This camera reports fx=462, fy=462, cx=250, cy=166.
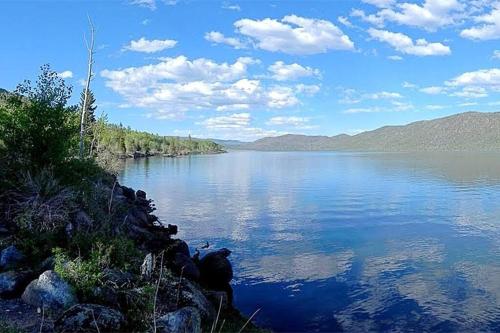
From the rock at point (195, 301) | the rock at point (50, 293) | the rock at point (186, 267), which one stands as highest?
the rock at point (50, 293)

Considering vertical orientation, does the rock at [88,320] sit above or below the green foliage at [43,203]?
below

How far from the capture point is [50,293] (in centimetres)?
1180

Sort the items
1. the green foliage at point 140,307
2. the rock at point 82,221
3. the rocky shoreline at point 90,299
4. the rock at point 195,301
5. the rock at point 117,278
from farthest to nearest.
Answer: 1. the rock at point 82,221
2. the rock at point 195,301
3. the rock at point 117,278
4. the green foliage at point 140,307
5. the rocky shoreline at point 90,299

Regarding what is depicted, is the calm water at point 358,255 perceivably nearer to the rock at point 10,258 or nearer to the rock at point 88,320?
the rock at point 88,320

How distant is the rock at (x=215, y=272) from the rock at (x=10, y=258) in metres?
9.67

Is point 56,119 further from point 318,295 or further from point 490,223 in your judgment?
point 490,223

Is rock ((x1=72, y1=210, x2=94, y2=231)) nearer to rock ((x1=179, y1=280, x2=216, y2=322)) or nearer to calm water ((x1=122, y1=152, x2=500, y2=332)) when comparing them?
rock ((x1=179, y1=280, x2=216, y2=322))

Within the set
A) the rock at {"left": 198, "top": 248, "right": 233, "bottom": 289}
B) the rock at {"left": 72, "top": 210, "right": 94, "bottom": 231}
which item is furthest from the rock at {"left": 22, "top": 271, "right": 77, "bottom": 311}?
the rock at {"left": 198, "top": 248, "right": 233, "bottom": 289}

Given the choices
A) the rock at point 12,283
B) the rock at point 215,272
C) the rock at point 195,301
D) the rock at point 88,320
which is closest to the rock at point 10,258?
A: the rock at point 12,283

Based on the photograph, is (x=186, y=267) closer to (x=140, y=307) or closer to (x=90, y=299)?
(x=140, y=307)

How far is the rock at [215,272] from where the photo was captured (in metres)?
22.3

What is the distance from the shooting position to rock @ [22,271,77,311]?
11.7 metres

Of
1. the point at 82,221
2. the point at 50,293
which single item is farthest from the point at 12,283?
the point at 82,221

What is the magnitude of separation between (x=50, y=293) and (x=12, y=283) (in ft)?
4.68
